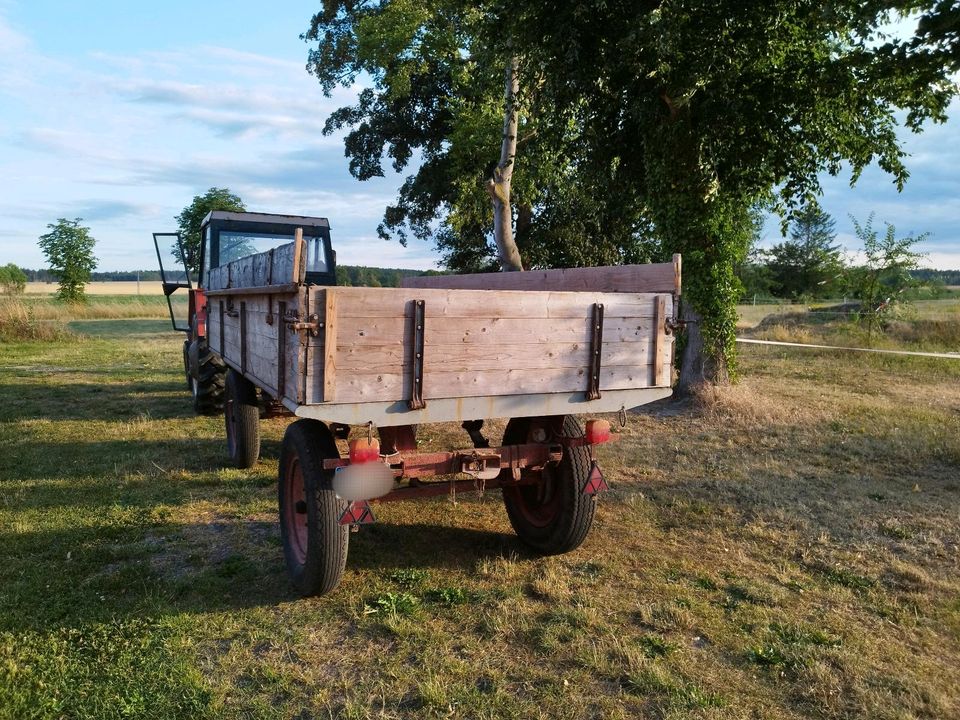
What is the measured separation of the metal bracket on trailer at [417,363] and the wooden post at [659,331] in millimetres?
1415

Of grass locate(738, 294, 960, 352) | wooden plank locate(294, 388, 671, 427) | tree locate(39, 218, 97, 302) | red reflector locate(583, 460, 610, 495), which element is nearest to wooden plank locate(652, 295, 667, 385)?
wooden plank locate(294, 388, 671, 427)

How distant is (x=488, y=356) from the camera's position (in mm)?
3451

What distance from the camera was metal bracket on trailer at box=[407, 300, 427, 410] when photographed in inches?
127

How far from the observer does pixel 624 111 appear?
9250mm

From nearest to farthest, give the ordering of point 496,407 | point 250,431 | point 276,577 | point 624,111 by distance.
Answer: point 496,407 → point 276,577 → point 250,431 → point 624,111

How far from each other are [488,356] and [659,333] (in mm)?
1065

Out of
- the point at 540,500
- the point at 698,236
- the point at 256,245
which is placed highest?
the point at 698,236

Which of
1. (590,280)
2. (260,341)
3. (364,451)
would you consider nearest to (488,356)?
(364,451)

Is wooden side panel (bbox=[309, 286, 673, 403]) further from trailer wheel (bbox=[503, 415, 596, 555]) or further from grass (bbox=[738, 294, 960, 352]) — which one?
grass (bbox=[738, 294, 960, 352])

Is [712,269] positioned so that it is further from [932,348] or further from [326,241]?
[932,348]

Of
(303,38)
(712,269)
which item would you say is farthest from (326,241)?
(303,38)

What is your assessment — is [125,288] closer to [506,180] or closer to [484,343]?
[506,180]

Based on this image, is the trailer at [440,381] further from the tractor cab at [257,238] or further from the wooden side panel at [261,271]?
the tractor cab at [257,238]

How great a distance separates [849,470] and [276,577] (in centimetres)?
525
